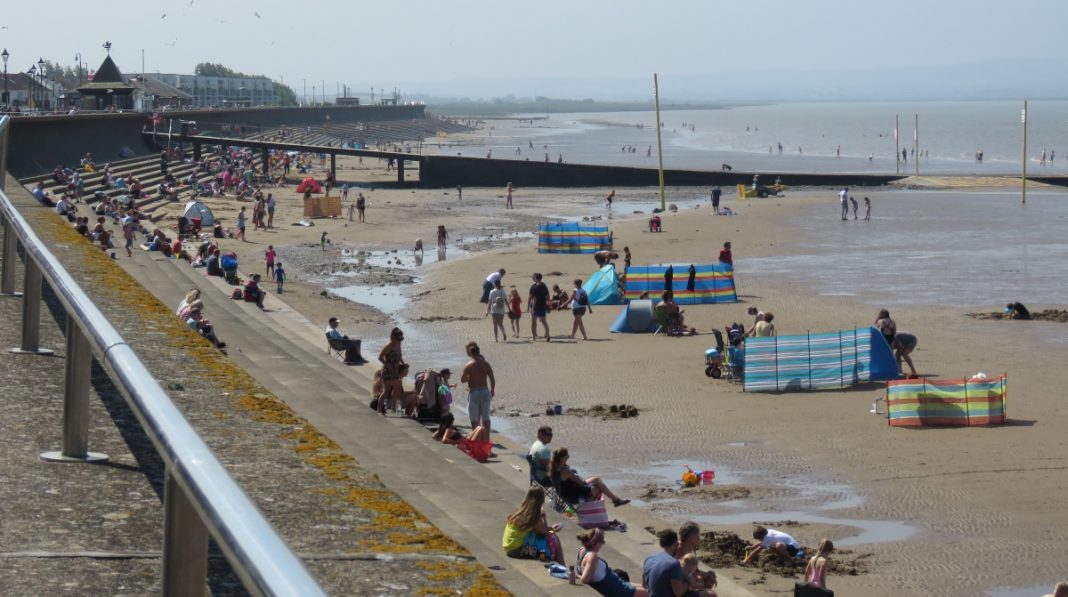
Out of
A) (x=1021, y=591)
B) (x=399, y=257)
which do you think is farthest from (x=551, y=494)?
(x=399, y=257)

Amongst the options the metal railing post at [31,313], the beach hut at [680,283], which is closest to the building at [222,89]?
the beach hut at [680,283]

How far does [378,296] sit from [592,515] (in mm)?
19013

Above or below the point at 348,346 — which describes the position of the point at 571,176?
above

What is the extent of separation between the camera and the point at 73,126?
49562mm

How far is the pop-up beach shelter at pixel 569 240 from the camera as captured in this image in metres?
37.7

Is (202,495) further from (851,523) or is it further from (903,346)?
(903,346)

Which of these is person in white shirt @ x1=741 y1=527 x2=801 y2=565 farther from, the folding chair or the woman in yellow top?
the folding chair

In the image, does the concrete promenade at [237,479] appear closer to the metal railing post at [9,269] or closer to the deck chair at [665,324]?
the metal railing post at [9,269]

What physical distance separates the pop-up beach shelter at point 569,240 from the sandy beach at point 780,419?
0.77m

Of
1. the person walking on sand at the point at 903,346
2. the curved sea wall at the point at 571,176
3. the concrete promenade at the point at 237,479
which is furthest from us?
the curved sea wall at the point at 571,176

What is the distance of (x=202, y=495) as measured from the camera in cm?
246

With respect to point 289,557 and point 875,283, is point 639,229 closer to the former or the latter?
point 875,283

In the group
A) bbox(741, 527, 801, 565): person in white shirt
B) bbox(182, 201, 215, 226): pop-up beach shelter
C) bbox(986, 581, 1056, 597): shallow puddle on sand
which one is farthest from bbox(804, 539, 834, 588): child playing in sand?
bbox(182, 201, 215, 226): pop-up beach shelter

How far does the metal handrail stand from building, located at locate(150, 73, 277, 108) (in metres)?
125
